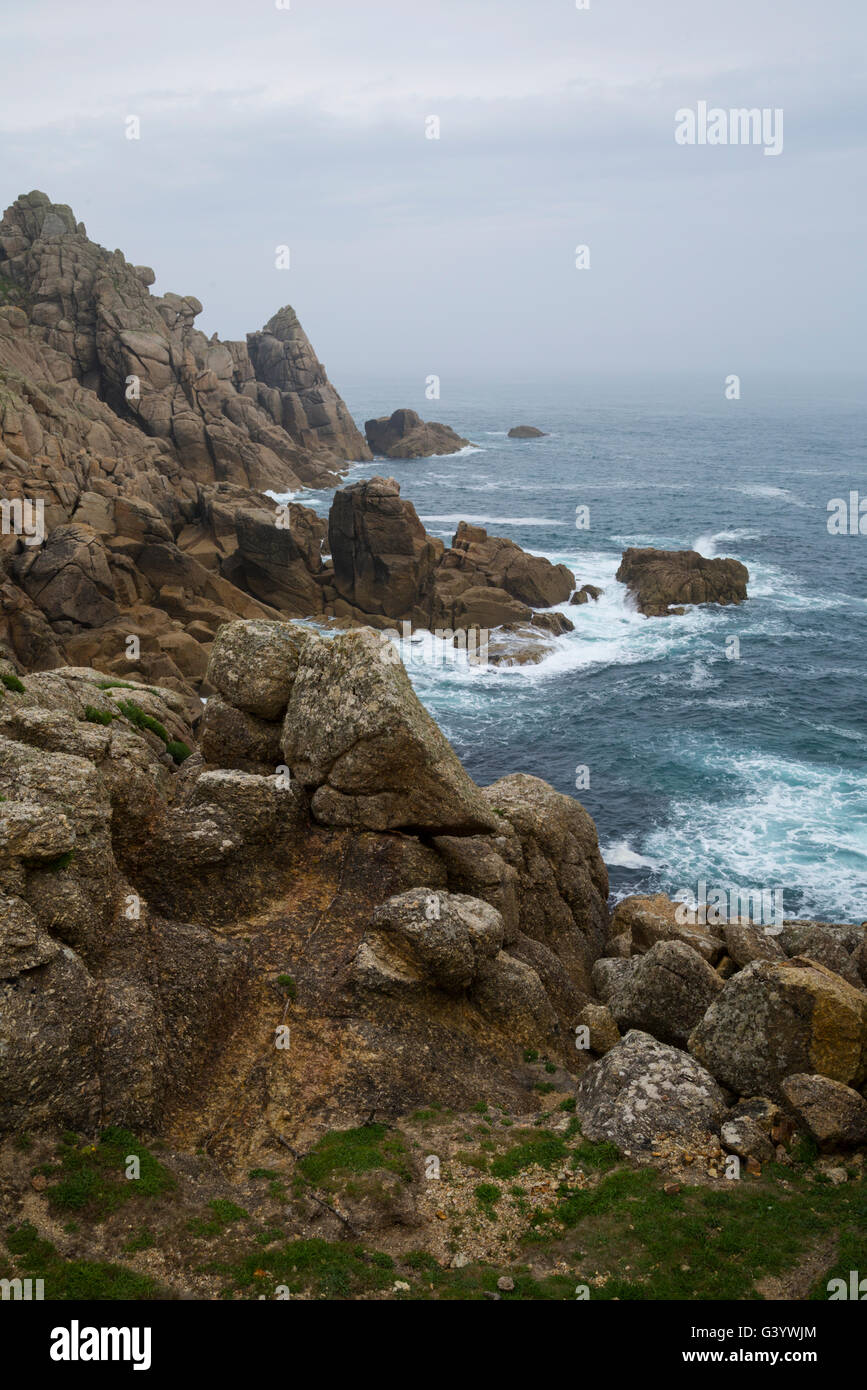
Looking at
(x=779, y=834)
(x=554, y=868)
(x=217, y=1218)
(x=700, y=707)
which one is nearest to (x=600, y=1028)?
(x=554, y=868)

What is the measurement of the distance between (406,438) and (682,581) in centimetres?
9192

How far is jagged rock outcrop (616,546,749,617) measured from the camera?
79375mm

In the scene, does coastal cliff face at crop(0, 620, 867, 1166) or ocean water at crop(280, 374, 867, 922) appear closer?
coastal cliff face at crop(0, 620, 867, 1166)

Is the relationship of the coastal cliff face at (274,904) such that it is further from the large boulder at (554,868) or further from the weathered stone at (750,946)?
the weathered stone at (750,946)

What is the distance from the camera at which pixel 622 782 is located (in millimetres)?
50906

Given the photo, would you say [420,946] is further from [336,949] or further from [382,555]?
[382,555]

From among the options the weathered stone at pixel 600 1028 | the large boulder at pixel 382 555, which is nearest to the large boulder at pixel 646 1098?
the weathered stone at pixel 600 1028

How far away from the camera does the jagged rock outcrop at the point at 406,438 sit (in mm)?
159000

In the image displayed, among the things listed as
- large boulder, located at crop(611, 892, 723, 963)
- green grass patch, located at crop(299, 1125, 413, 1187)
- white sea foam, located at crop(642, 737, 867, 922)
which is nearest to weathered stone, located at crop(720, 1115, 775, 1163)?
green grass patch, located at crop(299, 1125, 413, 1187)

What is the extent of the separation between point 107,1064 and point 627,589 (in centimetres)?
7031

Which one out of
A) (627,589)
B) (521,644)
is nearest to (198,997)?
(521,644)

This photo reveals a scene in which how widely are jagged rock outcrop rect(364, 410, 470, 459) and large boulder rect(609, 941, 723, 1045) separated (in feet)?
460

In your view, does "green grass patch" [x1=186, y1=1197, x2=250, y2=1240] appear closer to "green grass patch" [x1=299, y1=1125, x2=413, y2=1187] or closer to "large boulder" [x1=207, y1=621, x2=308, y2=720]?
"green grass patch" [x1=299, y1=1125, x2=413, y2=1187]

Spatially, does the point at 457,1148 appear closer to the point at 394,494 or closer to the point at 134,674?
the point at 134,674
